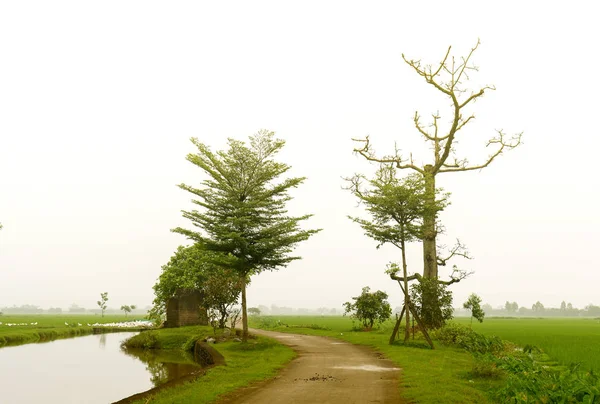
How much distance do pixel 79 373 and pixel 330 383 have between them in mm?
12288

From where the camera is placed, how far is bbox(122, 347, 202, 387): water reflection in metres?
17.8

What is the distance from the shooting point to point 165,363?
859 inches

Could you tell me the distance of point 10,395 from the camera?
47.4ft

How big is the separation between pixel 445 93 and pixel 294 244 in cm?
1597

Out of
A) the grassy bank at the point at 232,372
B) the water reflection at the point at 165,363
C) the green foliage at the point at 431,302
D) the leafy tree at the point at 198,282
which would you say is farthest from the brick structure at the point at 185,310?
the green foliage at the point at 431,302

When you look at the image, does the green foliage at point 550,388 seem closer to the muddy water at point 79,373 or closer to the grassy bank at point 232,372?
the grassy bank at point 232,372

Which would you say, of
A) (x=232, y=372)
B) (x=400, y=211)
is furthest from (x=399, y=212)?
(x=232, y=372)

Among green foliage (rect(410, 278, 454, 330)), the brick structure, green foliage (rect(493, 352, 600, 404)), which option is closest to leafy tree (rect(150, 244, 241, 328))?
the brick structure

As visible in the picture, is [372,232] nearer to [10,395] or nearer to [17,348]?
[10,395]

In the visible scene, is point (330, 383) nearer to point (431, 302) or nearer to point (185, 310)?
point (431, 302)

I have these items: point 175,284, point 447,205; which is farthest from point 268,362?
point 175,284

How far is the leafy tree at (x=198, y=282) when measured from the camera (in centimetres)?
2869

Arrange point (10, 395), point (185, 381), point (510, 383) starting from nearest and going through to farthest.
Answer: point (510, 383) < point (185, 381) < point (10, 395)

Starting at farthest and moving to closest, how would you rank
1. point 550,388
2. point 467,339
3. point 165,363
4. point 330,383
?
point 165,363 → point 467,339 → point 330,383 → point 550,388
